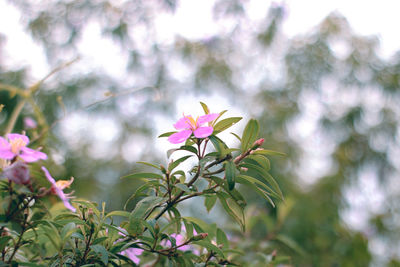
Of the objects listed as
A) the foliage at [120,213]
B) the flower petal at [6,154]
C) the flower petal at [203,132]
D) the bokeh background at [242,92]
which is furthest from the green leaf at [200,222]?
the bokeh background at [242,92]

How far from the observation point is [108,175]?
235cm

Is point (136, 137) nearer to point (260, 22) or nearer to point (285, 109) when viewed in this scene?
point (285, 109)

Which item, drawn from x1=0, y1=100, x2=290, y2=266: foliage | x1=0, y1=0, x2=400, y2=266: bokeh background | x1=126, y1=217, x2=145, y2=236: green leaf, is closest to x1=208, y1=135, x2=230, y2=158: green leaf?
x1=0, y1=100, x2=290, y2=266: foliage

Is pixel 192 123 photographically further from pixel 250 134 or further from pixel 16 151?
pixel 16 151

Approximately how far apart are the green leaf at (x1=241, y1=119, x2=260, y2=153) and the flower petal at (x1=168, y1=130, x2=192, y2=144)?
0.23 feet

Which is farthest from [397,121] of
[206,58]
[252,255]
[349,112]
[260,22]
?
[252,255]

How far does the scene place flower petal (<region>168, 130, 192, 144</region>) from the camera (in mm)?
452

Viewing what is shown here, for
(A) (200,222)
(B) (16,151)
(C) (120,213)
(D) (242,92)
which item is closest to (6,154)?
(B) (16,151)

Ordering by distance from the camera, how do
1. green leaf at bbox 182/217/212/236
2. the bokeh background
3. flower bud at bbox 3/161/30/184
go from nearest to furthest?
1. flower bud at bbox 3/161/30/184
2. green leaf at bbox 182/217/212/236
3. the bokeh background

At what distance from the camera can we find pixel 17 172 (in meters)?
0.37

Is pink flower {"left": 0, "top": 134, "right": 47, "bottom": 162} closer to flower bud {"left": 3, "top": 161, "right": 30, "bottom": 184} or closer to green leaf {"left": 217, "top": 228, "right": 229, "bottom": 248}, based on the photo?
flower bud {"left": 3, "top": 161, "right": 30, "bottom": 184}

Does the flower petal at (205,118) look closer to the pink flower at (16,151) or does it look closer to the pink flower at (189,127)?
the pink flower at (189,127)

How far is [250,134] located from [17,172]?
0.26 metres

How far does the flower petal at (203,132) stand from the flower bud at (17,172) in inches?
7.3
